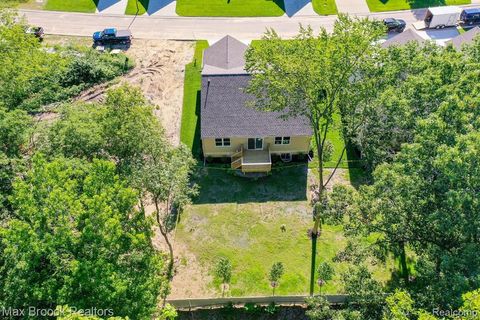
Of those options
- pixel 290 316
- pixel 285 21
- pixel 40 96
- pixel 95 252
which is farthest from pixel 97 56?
pixel 290 316

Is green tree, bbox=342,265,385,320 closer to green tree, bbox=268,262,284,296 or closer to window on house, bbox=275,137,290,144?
green tree, bbox=268,262,284,296

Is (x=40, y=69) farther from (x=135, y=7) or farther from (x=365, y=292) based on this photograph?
(x=365, y=292)

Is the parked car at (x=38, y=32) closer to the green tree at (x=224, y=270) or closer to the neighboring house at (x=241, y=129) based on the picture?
the neighboring house at (x=241, y=129)

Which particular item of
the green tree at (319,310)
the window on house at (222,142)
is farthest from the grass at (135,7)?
the green tree at (319,310)

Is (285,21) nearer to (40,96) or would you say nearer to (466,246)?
(40,96)

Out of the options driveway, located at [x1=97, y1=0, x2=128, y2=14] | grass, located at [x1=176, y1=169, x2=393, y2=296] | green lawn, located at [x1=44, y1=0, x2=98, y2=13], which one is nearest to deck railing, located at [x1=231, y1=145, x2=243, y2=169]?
grass, located at [x1=176, y1=169, x2=393, y2=296]

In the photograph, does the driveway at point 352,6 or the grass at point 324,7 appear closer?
the driveway at point 352,6
